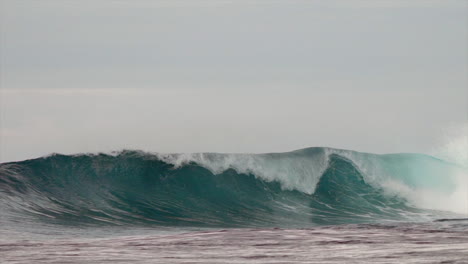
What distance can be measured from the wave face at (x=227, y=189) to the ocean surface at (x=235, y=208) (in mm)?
66

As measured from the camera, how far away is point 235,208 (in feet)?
119

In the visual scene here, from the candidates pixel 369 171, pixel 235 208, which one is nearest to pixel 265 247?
pixel 235 208

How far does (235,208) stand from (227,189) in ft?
9.04

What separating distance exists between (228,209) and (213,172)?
4.73 m

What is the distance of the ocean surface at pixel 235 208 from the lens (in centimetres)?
2017

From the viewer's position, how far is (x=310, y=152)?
4506 cm

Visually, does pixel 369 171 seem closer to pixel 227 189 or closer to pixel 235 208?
pixel 227 189

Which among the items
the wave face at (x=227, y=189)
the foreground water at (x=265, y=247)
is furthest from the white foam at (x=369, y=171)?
the foreground water at (x=265, y=247)

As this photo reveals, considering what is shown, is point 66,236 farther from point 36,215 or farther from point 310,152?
point 310,152

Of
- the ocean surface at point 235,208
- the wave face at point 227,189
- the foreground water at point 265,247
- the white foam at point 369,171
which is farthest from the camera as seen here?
the white foam at point 369,171

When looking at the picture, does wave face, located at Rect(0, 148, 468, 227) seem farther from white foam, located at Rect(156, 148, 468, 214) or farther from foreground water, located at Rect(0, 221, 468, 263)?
foreground water, located at Rect(0, 221, 468, 263)

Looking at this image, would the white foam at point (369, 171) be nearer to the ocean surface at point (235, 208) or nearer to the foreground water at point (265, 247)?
the ocean surface at point (235, 208)

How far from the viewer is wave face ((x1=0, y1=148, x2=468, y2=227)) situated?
3338cm

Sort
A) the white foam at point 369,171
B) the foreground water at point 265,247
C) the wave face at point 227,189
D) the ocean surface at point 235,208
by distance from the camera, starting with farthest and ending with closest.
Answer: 1. the white foam at point 369,171
2. the wave face at point 227,189
3. the ocean surface at point 235,208
4. the foreground water at point 265,247
